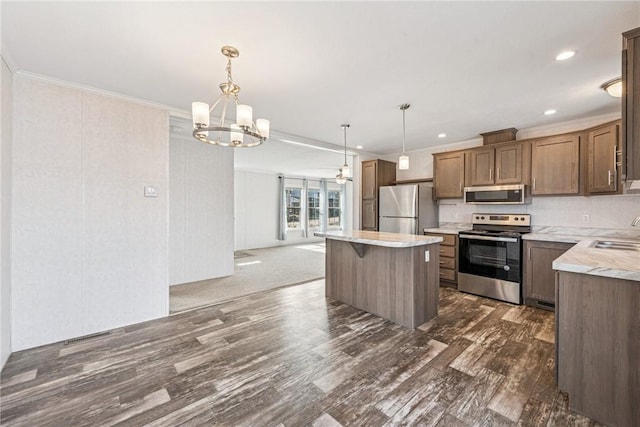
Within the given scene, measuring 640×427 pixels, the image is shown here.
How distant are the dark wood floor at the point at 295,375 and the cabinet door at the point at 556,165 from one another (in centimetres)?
177

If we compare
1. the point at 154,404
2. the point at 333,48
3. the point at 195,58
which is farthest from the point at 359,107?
the point at 154,404

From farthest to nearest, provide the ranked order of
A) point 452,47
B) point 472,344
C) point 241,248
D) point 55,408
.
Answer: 1. point 241,248
2. point 472,344
3. point 452,47
4. point 55,408

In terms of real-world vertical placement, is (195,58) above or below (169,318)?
above

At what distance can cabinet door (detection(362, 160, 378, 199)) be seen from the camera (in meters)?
5.39

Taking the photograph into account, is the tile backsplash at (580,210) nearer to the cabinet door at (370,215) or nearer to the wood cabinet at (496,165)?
the wood cabinet at (496,165)

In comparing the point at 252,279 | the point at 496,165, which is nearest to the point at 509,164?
the point at 496,165

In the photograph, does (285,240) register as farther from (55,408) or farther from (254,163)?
(55,408)

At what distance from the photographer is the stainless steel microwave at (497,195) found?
389 centimetres

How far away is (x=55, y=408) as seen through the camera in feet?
5.78

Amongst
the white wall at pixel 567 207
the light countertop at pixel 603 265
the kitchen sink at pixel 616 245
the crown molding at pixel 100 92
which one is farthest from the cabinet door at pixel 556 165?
the crown molding at pixel 100 92

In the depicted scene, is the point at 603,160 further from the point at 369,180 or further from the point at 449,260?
the point at 369,180

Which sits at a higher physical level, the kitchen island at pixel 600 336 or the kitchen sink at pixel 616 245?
the kitchen sink at pixel 616 245

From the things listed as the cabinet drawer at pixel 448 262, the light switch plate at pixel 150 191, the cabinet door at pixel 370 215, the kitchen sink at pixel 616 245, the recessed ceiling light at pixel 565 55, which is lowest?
the cabinet drawer at pixel 448 262

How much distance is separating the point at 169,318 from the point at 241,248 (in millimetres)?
5368
